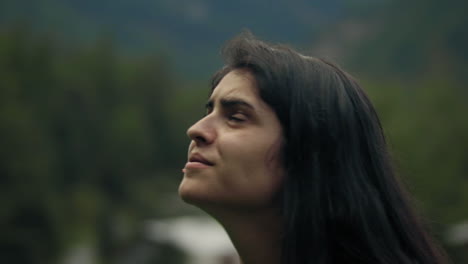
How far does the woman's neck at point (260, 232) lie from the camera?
Answer: 2941 millimetres

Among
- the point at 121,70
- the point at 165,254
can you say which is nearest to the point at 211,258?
the point at 165,254

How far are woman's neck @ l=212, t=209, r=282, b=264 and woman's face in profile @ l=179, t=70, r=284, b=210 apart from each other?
45mm

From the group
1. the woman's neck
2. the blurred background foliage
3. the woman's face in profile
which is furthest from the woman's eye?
the blurred background foliage

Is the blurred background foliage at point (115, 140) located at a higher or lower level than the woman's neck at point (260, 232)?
higher

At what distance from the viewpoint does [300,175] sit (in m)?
2.88

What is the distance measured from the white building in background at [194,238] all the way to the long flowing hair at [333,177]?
30.6m

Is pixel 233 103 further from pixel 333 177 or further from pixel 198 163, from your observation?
pixel 333 177

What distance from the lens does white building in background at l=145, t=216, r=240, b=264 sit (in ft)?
122

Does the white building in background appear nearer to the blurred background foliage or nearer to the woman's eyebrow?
the blurred background foliage

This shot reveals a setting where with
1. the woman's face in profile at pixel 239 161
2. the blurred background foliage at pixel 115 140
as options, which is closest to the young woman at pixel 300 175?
the woman's face in profile at pixel 239 161

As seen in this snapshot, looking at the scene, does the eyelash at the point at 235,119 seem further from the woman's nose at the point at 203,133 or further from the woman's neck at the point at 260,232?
the woman's neck at the point at 260,232

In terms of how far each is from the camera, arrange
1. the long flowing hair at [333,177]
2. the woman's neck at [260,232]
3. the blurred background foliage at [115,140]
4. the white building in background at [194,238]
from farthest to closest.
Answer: the white building in background at [194,238] → the blurred background foliage at [115,140] → the woman's neck at [260,232] → the long flowing hair at [333,177]

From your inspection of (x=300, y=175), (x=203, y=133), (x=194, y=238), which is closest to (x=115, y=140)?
(x=194, y=238)

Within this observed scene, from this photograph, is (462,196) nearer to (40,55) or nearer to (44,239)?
(44,239)
